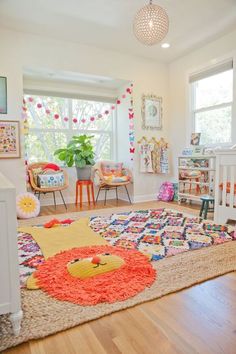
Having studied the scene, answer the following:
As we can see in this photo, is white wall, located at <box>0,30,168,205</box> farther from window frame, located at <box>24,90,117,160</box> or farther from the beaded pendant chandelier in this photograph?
the beaded pendant chandelier

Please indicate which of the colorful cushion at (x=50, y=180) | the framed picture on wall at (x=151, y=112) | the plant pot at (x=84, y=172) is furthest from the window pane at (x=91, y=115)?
the colorful cushion at (x=50, y=180)

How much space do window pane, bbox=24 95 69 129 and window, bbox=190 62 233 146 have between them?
2311 millimetres

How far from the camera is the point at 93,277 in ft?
5.02

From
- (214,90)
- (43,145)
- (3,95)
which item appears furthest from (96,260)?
(214,90)

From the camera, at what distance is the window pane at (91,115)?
4572mm

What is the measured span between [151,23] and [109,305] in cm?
254

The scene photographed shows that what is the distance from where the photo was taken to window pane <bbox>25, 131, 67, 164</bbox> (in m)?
4.24

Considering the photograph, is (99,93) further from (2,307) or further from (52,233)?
(2,307)

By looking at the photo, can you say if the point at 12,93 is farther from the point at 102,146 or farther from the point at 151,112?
the point at 151,112

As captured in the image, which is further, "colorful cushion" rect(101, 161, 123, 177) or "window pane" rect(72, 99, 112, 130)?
"window pane" rect(72, 99, 112, 130)

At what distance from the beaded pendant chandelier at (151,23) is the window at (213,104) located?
5.35 ft

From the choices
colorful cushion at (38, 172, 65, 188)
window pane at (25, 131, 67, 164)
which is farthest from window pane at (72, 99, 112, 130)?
colorful cushion at (38, 172, 65, 188)

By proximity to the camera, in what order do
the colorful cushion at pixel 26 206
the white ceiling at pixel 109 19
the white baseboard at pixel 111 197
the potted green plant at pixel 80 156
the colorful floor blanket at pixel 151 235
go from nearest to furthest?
the colorful floor blanket at pixel 151 235 → the white ceiling at pixel 109 19 → the colorful cushion at pixel 26 206 → the potted green plant at pixel 80 156 → the white baseboard at pixel 111 197

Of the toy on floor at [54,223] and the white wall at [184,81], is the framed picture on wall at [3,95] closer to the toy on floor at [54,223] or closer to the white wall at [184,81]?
the toy on floor at [54,223]
